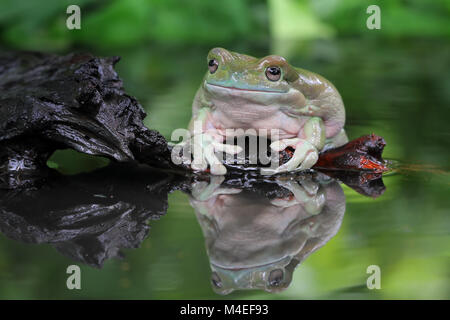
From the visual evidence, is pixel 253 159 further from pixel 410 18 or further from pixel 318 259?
pixel 410 18

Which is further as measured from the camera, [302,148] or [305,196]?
[302,148]

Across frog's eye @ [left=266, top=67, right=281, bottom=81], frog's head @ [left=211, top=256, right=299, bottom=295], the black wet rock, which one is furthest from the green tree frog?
frog's head @ [left=211, top=256, right=299, bottom=295]

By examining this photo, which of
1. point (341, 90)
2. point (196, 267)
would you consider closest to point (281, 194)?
point (196, 267)

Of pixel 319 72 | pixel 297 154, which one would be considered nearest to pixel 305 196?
pixel 297 154

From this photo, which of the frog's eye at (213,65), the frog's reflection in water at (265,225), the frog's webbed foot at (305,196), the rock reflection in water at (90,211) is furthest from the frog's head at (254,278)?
the frog's eye at (213,65)

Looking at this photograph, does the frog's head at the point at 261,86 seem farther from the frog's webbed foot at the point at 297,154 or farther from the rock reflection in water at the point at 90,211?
the rock reflection in water at the point at 90,211

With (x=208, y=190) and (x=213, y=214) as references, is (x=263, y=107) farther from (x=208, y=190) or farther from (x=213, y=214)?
(x=213, y=214)
